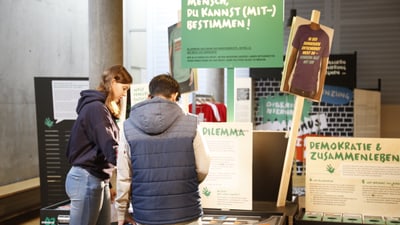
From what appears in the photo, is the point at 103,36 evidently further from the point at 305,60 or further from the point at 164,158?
the point at 164,158

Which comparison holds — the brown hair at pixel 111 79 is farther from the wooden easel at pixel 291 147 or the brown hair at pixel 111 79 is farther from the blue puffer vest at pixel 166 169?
the wooden easel at pixel 291 147

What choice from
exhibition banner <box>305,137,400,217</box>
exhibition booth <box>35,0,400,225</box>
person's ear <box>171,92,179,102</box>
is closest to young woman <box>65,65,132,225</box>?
exhibition booth <box>35,0,400,225</box>

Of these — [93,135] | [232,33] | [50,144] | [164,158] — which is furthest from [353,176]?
[50,144]

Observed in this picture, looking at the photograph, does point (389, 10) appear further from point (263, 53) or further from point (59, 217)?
point (59, 217)

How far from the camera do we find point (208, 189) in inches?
126

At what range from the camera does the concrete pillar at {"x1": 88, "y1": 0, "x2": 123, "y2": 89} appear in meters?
5.10

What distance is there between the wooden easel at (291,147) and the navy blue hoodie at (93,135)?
1092 millimetres

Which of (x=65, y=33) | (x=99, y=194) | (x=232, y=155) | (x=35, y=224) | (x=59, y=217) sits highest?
(x=65, y=33)

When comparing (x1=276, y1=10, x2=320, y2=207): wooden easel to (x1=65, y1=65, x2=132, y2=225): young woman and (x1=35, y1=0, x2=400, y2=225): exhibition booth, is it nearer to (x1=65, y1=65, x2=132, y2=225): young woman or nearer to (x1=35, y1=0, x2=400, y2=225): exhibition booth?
(x1=35, y1=0, x2=400, y2=225): exhibition booth

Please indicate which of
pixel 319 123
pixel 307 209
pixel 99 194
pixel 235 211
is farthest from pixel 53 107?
pixel 319 123

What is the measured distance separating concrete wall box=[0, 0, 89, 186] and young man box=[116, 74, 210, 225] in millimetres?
4736

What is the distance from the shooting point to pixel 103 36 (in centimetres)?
511

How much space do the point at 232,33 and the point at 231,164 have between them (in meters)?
0.85

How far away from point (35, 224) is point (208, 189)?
151 inches
